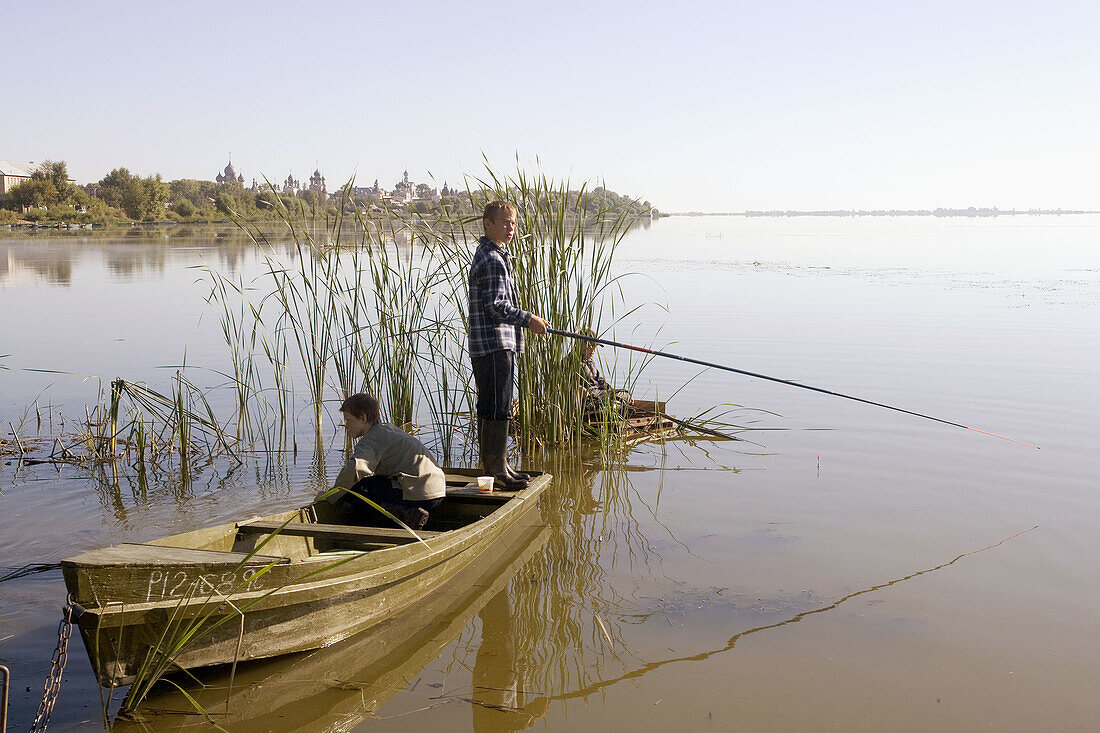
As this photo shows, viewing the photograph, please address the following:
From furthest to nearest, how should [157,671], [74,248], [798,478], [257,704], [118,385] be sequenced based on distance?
[74,248]
[798,478]
[118,385]
[257,704]
[157,671]

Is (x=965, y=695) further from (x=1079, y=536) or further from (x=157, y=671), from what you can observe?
(x=157, y=671)

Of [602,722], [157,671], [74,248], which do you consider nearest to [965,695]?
[602,722]

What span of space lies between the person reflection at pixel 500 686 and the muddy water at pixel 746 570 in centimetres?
1

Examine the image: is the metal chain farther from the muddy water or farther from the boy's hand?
the boy's hand

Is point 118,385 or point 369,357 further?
point 369,357

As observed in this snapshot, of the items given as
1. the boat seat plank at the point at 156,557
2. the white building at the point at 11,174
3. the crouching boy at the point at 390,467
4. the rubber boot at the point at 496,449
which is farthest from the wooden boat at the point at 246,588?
the white building at the point at 11,174

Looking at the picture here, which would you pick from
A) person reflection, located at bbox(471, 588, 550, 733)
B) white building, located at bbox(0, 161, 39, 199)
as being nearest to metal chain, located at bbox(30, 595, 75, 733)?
person reflection, located at bbox(471, 588, 550, 733)

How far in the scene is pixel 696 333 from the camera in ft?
47.9

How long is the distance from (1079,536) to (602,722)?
3764mm

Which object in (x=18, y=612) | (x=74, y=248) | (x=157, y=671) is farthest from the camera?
(x=74, y=248)

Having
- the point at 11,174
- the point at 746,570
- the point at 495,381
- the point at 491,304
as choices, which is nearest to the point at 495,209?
the point at 491,304

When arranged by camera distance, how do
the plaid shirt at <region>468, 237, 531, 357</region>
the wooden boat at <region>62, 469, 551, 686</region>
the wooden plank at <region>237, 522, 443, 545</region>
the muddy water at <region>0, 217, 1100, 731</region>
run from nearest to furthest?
the wooden boat at <region>62, 469, 551, 686</region>
the muddy water at <region>0, 217, 1100, 731</region>
the wooden plank at <region>237, 522, 443, 545</region>
the plaid shirt at <region>468, 237, 531, 357</region>

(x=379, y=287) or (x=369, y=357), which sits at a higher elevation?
(x=379, y=287)

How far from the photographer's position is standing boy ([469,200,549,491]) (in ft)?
19.1
